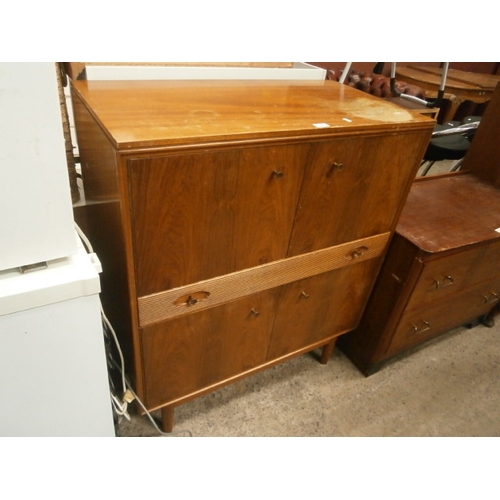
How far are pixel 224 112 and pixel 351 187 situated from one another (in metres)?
0.39

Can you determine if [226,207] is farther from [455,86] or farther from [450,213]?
[455,86]

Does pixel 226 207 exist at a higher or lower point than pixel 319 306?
higher

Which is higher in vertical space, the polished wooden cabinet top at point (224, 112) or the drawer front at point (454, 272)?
the polished wooden cabinet top at point (224, 112)

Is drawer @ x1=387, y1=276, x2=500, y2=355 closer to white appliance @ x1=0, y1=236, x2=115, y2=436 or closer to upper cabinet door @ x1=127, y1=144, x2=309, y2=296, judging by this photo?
upper cabinet door @ x1=127, y1=144, x2=309, y2=296

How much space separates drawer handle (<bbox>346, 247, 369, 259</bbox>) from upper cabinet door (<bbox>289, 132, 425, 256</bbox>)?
0.05 meters

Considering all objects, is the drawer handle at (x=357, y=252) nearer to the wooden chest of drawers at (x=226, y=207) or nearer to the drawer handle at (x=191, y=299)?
the wooden chest of drawers at (x=226, y=207)

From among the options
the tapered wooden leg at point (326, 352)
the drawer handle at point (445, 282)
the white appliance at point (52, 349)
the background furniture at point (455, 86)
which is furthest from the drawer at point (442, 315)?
the background furniture at point (455, 86)

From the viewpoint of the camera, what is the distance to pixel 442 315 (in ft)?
5.11

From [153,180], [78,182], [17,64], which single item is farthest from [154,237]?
[78,182]

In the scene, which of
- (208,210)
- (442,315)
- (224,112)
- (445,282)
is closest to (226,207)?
(208,210)

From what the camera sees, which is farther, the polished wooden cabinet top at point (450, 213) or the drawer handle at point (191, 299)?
the polished wooden cabinet top at point (450, 213)

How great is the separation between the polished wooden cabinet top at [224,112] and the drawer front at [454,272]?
534 mm

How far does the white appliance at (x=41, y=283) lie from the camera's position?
535 millimetres

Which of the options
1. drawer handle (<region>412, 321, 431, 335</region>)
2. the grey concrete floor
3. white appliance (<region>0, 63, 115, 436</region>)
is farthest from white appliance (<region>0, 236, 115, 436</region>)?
drawer handle (<region>412, 321, 431, 335</region>)
